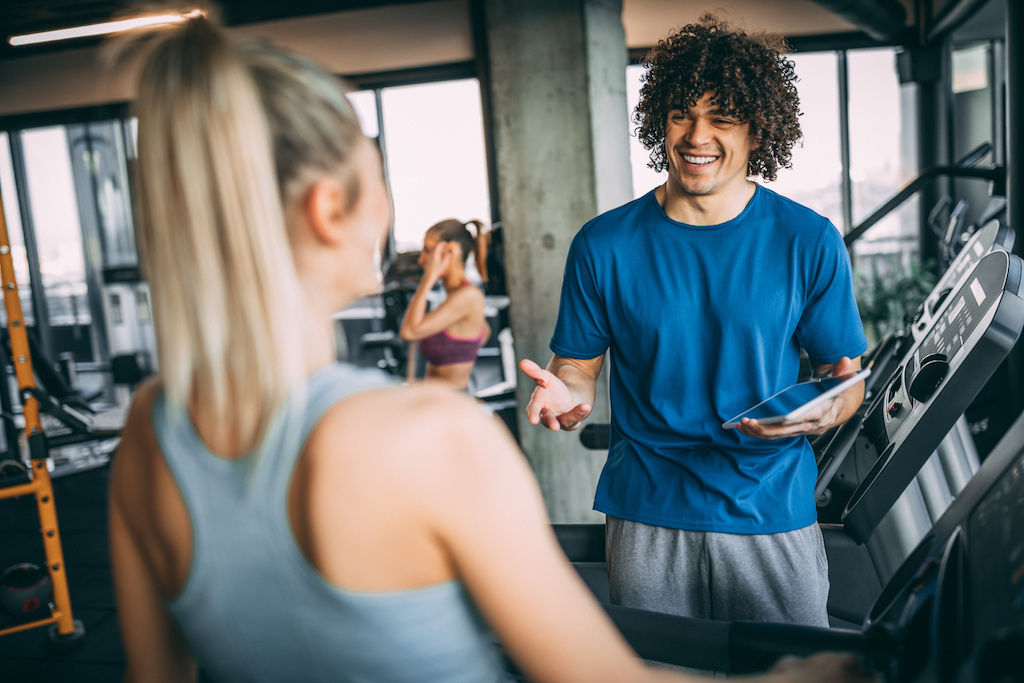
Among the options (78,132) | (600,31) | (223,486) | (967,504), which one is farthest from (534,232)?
(78,132)

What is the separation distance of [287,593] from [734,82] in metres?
1.30

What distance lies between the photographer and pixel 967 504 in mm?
889

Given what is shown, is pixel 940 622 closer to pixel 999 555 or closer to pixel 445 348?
pixel 999 555

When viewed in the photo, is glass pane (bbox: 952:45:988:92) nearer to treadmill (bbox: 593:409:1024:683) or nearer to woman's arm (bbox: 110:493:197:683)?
treadmill (bbox: 593:409:1024:683)

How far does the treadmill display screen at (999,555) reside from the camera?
0.60 meters

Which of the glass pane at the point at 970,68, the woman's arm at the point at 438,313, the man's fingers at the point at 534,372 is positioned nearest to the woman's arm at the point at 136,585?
the man's fingers at the point at 534,372

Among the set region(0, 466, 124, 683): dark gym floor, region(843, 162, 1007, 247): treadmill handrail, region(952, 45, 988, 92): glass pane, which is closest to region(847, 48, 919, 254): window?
region(952, 45, 988, 92): glass pane

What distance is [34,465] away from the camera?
279 centimetres

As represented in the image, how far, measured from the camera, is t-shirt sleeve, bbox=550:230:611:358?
4.99 feet

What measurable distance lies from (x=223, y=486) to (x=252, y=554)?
0.20ft

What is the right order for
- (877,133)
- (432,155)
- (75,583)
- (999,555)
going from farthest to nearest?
(432,155), (877,133), (75,583), (999,555)

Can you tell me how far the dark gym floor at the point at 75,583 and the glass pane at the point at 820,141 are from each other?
5975 millimetres

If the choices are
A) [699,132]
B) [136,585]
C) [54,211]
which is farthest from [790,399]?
[54,211]

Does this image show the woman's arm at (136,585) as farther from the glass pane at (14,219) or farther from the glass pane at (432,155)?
the glass pane at (14,219)
